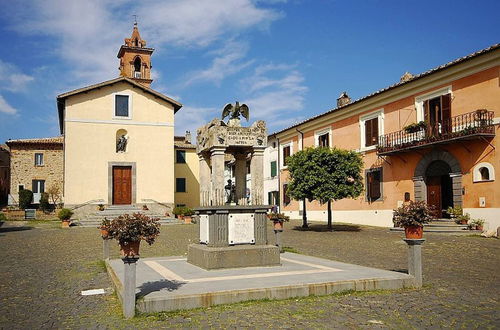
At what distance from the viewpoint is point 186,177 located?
40000 mm

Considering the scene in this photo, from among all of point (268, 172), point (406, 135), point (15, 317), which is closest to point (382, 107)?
point (406, 135)

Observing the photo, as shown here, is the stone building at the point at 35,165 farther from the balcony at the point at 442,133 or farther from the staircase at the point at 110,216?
the balcony at the point at 442,133

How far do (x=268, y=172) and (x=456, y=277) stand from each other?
30553mm

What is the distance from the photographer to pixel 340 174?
71.3 ft

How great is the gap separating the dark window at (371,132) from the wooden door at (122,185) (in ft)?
52.1

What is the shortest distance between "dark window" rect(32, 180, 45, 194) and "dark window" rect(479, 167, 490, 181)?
114ft

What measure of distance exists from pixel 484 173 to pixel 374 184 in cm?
737

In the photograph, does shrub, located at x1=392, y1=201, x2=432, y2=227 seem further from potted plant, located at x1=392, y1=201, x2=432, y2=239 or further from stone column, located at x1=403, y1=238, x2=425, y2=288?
stone column, located at x1=403, y1=238, x2=425, y2=288

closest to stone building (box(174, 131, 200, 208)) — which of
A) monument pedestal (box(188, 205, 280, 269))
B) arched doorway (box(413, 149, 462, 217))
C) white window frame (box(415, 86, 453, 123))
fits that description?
white window frame (box(415, 86, 453, 123))

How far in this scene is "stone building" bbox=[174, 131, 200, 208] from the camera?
39.8 metres

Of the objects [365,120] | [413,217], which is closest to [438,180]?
[365,120]

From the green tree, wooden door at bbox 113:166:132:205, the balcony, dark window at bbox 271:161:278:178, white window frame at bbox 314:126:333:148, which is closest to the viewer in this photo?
the balcony

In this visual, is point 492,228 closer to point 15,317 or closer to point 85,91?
point 15,317

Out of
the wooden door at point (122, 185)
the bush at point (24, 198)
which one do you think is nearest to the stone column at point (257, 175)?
the wooden door at point (122, 185)
